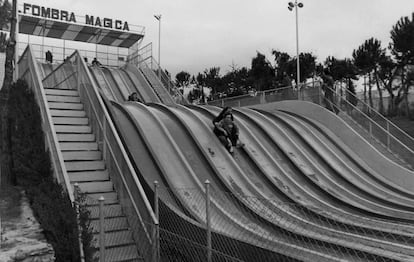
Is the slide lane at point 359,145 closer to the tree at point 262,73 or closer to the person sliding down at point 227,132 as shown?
the person sliding down at point 227,132

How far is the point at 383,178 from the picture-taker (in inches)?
558

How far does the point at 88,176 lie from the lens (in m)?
8.96

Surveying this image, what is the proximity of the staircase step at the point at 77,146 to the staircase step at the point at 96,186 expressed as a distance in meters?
1.19

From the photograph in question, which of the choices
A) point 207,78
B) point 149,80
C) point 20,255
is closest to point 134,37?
point 149,80

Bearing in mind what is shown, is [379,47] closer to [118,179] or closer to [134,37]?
[134,37]

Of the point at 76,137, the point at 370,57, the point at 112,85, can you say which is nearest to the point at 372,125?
the point at 76,137

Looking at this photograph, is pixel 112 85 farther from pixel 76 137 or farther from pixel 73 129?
pixel 76 137

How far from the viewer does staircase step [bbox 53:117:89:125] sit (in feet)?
34.4

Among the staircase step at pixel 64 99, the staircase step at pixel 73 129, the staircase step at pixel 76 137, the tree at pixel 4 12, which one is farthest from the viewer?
the staircase step at pixel 64 99

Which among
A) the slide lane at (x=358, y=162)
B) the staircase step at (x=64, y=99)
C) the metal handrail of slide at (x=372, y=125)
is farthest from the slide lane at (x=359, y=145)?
the staircase step at (x=64, y=99)

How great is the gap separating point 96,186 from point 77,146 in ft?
4.73

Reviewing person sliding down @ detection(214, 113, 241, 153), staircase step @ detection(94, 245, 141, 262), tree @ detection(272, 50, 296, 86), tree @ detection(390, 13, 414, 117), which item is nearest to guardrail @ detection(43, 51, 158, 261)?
staircase step @ detection(94, 245, 141, 262)

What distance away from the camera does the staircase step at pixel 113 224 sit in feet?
25.1

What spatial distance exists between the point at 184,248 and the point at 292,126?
10507 millimetres
